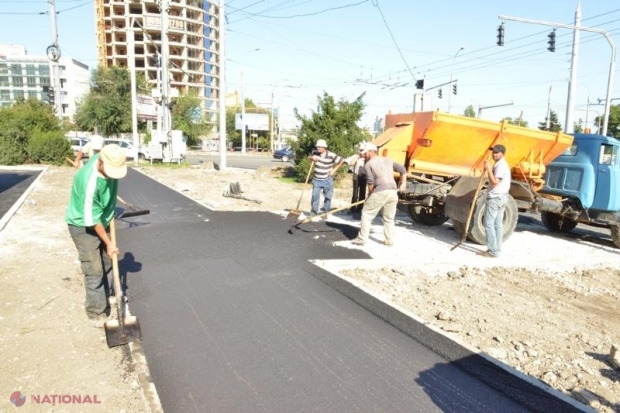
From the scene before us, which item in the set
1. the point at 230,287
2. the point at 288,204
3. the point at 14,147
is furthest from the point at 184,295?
the point at 14,147

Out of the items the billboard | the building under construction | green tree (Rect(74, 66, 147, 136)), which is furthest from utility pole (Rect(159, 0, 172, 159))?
the building under construction

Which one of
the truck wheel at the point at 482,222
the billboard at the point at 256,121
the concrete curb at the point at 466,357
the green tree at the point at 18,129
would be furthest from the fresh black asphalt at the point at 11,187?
the billboard at the point at 256,121

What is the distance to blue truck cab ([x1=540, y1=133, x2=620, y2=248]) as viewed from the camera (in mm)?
8055

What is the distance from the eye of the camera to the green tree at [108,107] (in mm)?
49781

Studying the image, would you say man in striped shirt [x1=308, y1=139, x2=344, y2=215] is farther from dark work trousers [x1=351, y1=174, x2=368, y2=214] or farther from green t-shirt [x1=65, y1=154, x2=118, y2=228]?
green t-shirt [x1=65, y1=154, x2=118, y2=228]

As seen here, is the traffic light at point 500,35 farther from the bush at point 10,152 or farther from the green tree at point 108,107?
the green tree at point 108,107

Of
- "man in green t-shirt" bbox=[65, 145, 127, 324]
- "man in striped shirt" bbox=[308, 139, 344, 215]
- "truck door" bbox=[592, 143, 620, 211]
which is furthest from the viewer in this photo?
"man in striped shirt" bbox=[308, 139, 344, 215]

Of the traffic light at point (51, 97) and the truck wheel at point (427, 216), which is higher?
the traffic light at point (51, 97)

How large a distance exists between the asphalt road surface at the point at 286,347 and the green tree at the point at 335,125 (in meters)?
10.8

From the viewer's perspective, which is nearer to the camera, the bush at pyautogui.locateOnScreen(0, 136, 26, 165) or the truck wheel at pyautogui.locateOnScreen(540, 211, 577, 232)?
the truck wheel at pyautogui.locateOnScreen(540, 211, 577, 232)

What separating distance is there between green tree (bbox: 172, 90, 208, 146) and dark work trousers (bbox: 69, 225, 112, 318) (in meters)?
54.3

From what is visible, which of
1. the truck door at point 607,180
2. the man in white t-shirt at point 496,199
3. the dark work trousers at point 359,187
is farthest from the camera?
the dark work trousers at point 359,187

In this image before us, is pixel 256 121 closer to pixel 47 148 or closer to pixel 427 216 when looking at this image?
pixel 47 148

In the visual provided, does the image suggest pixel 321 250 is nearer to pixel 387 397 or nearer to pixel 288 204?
pixel 387 397
